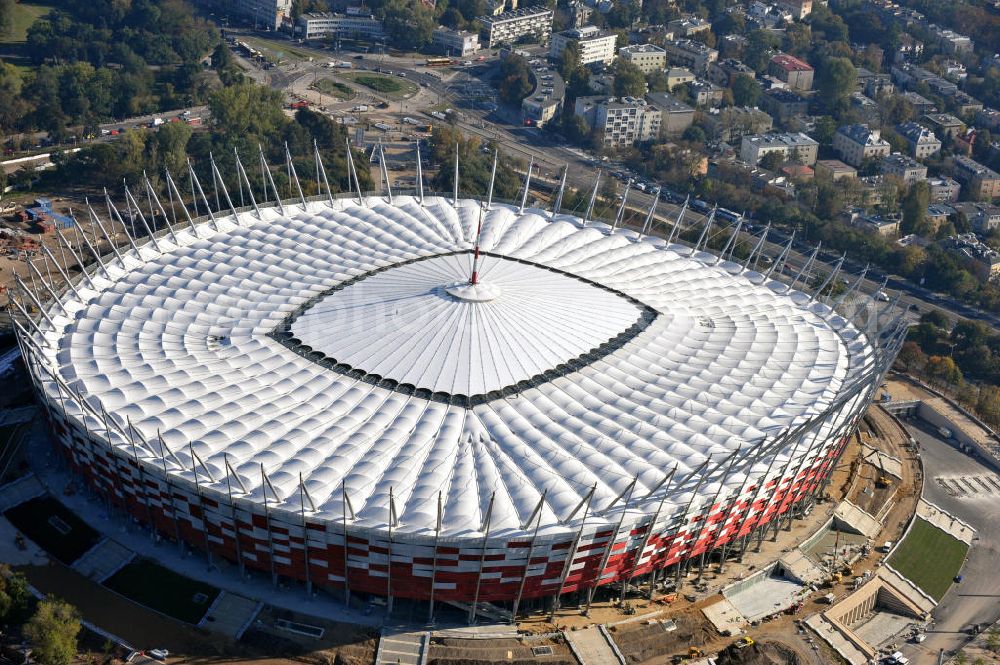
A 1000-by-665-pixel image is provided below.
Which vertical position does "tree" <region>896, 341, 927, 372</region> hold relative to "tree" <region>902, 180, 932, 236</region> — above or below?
below

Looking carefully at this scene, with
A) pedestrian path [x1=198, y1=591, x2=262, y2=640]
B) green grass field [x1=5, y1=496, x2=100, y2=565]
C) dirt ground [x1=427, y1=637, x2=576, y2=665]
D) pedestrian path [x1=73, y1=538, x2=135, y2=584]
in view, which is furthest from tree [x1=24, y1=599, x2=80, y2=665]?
dirt ground [x1=427, y1=637, x2=576, y2=665]

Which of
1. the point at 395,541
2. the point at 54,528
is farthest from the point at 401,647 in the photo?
the point at 54,528

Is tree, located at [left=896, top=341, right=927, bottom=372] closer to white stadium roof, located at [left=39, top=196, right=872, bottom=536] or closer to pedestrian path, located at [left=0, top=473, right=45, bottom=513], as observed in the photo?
white stadium roof, located at [left=39, top=196, right=872, bottom=536]

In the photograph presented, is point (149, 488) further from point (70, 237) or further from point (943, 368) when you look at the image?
point (943, 368)

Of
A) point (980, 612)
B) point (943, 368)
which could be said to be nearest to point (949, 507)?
point (980, 612)

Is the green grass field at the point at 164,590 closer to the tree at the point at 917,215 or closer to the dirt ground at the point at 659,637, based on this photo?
the dirt ground at the point at 659,637

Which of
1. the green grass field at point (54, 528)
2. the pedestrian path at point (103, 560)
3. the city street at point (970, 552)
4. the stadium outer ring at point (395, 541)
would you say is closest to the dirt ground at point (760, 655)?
the stadium outer ring at point (395, 541)
